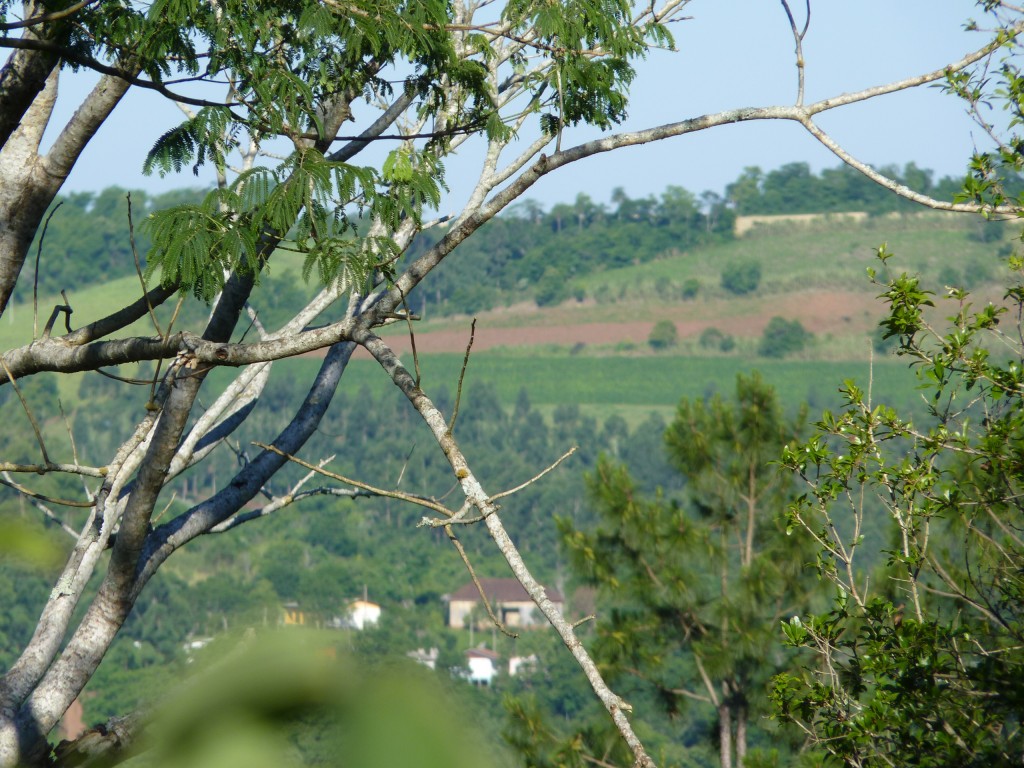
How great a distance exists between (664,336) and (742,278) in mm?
13354

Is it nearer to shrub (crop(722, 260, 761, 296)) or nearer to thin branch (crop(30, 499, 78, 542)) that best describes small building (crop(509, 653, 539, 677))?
thin branch (crop(30, 499, 78, 542))

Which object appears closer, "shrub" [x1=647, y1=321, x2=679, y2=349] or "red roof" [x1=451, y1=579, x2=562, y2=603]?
"red roof" [x1=451, y1=579, x2=562, y2=603]

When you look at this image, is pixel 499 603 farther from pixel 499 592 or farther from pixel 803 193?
pixel 803 193

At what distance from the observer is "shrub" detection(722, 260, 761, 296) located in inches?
4505

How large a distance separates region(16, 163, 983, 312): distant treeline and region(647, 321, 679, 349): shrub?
13.5 meters

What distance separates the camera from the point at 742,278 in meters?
114

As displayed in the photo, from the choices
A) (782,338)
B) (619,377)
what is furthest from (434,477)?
(782,338)

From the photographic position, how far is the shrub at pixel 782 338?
10375cm

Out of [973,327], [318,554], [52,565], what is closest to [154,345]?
[52,565]

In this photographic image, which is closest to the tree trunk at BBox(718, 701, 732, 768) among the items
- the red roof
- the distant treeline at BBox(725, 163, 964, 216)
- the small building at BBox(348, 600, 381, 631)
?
the small building at BBox(348, 600, 381, 631)

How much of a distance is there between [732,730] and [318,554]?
57138mm

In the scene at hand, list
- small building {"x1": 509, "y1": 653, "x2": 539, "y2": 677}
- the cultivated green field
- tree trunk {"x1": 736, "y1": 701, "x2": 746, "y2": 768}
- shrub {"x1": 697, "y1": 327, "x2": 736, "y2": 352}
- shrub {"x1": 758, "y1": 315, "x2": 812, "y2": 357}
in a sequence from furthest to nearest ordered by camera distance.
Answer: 1. shrub {"x1": 697, "y1": 327, "x2": 736, "y2": 352}
2. shrub {"x1": 758, "y1": 315, "x2": 812, "y2": 357}
3. the cultivated green field
4. small building {"x1": 509, "y1": 653, "x2": 539, "y2": 677}
5. tree trunk {"x1": 736, "y1": 701, "x2": 746, "y2": 768}

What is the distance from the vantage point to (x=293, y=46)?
370cm

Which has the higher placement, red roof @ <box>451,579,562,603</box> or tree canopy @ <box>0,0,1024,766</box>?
tree canopy @ <box>0,0,1024,766</box>
